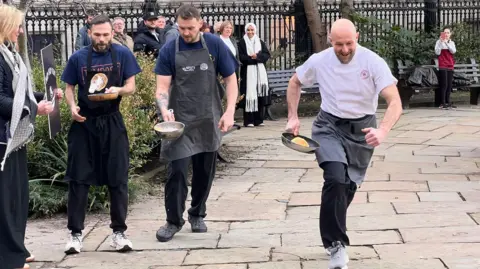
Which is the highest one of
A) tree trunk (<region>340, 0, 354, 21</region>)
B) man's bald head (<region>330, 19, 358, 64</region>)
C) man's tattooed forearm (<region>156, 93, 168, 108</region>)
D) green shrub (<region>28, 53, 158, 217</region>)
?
man's bald head (<region>330, 19, 358, 64</region>)

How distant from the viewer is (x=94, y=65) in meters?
6.53

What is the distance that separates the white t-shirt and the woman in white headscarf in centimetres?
806

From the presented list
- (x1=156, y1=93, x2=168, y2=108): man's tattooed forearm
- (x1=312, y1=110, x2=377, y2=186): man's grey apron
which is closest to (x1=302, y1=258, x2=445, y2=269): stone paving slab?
(x1=312, y1=110, x2=377, y2=186): man's grey apron

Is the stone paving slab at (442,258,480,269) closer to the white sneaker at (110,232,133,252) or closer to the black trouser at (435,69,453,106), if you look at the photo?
the white sneaker at (110,232,133,252)

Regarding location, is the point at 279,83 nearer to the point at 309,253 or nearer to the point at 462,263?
the point at 309,253

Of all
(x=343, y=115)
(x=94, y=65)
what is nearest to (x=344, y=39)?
(x=343, y=115)

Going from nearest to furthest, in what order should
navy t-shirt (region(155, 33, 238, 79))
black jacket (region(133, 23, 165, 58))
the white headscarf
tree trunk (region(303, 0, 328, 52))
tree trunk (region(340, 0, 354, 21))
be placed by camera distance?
1. navy t-shirt (region(155, 33, 238, 79))
2. black jacket (region(133, 23, 165, 58))
3. the white headscarf
4. tree trunk (region(303, 0, 328, 52))
5. tree trunk (region(340, 0, 354, 21))

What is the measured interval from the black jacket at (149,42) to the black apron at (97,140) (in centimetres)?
593

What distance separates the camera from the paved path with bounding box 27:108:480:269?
6.28 meters

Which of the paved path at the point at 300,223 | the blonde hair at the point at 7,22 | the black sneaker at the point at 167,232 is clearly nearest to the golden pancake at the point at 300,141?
the paved path at the point at 300,223

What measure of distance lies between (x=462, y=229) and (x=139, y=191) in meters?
3.08

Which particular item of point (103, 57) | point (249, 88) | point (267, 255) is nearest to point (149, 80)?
point (103, 57)

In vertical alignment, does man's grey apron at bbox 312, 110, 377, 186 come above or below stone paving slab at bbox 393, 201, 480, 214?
above

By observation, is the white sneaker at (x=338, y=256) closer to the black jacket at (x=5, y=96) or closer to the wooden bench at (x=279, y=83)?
the black jacket at (x=5, y=96)
